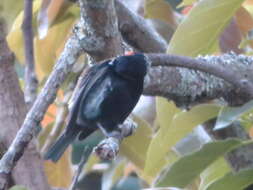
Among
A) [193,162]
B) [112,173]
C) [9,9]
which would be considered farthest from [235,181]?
[112,173]

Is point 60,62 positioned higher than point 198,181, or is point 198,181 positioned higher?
point 60,62

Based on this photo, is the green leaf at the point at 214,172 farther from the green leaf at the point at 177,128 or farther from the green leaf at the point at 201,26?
the green leaf at the point at 201,26

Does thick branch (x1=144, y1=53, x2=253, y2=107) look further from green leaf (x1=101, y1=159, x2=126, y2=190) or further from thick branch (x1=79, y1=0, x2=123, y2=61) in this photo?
green leaf (x1=101, y1=159, x2=126, y2=190)

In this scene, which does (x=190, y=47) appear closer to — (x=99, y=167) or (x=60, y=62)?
(x=60, y=62)

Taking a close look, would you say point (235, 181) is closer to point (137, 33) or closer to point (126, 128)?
point (126, 128)

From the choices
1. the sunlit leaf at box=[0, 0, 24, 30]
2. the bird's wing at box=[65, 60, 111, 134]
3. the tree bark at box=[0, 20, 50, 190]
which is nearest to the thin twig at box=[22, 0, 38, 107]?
the sunlit leaf at box=[0, 0, 24, 30]

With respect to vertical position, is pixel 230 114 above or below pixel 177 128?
above

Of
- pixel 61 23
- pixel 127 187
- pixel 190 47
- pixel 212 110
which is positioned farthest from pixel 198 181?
pixel 127 187
